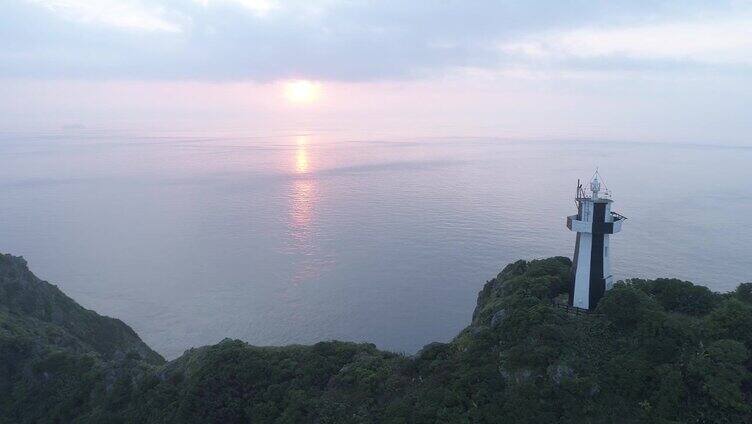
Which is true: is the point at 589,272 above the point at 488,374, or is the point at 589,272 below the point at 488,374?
above

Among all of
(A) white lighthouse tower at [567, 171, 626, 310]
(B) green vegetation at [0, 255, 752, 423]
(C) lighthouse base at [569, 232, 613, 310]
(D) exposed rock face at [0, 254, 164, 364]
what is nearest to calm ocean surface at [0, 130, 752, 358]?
(D) exposed rock face at [0, 254, 164, 364]

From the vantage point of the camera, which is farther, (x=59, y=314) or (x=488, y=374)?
(x=59, y=314)

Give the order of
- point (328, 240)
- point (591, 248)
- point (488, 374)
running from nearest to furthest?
1. point (488, 374)
2. point (591, 248)
3. point (328, 240)

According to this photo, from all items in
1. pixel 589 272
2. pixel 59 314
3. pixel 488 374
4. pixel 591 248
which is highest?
pixel 591 248

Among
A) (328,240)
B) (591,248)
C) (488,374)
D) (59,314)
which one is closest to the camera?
(488,374)

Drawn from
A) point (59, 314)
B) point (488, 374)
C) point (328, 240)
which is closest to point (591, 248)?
point (488, 374)

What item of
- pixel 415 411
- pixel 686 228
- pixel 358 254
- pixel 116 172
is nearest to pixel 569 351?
pixel 415 411

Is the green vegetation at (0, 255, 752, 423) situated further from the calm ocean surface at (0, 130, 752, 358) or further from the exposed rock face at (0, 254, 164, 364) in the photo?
the calm ocean surface at (0, 130, 752, 358)

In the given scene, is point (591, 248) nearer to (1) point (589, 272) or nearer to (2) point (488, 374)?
(1) point (589, 272)
